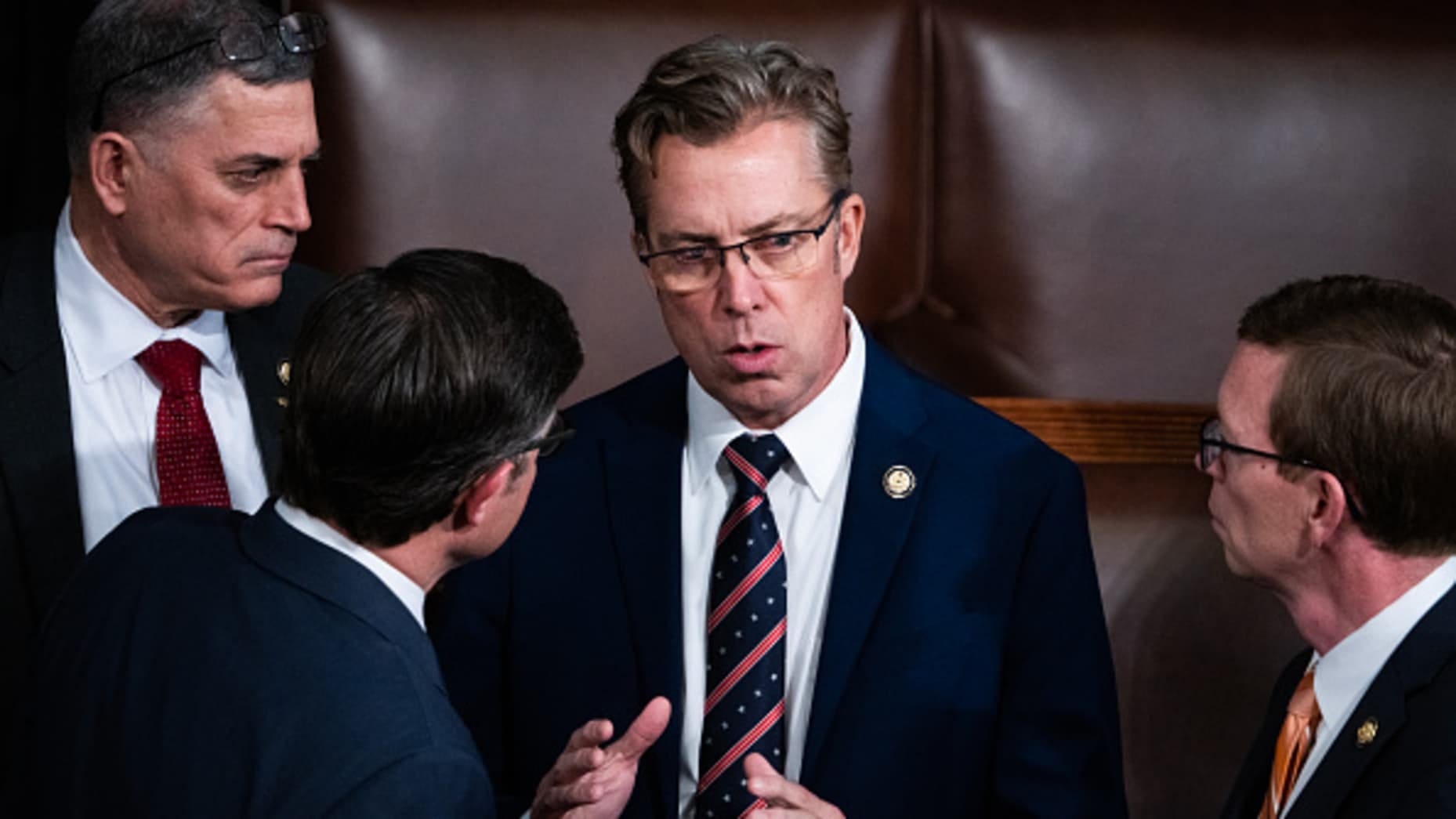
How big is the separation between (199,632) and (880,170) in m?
2.17

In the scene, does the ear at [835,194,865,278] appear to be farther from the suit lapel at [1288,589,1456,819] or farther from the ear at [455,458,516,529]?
the suit lapel at [1288,589,1456,819]

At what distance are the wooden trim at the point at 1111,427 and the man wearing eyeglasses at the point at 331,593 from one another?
1.56 meters

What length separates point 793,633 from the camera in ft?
8.24

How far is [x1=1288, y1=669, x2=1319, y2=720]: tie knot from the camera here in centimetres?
233

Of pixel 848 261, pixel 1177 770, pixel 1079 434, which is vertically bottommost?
pixel 1177 770

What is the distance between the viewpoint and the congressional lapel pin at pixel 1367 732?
2141 mm

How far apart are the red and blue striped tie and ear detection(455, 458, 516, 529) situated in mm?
469

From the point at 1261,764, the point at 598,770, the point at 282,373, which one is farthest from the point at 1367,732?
the point at 282,373

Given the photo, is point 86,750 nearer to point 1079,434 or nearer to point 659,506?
point 659,506

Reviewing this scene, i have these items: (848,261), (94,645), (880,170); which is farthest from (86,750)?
(880,170)

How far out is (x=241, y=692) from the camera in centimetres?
193

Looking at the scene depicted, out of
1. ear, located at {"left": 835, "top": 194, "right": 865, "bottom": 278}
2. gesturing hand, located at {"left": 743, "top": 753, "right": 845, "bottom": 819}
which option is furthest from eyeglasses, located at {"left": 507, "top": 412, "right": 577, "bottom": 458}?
ear, located at {"left": 835, "top": 194, "right": 865, "bottom": 278}

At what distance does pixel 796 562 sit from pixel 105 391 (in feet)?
3.44

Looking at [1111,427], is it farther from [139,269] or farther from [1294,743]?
[139,269]
